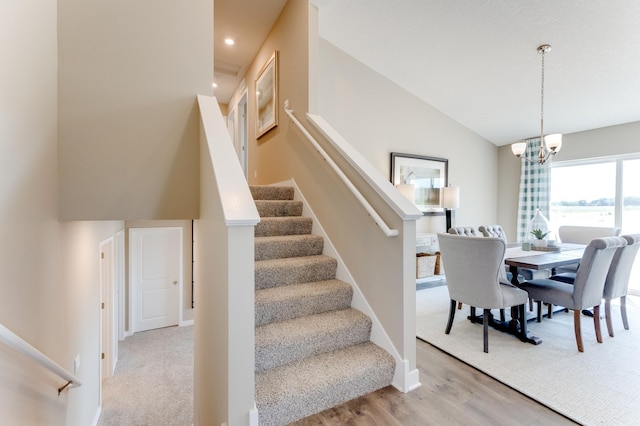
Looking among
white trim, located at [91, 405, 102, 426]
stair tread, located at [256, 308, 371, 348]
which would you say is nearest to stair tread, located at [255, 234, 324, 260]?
stair tread, located at [256, 308, 371, 348]

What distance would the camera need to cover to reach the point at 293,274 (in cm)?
245

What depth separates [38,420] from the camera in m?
1.67

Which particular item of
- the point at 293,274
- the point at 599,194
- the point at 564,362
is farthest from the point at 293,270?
the point at 599,194

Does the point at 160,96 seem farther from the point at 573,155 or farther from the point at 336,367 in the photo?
the point at 573,155

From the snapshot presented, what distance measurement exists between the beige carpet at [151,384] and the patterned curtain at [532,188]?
597 cm

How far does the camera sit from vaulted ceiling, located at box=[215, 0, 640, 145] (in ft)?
9.77

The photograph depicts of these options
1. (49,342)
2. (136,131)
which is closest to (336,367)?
(49,342)

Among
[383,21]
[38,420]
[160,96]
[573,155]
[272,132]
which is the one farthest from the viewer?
[573,155]

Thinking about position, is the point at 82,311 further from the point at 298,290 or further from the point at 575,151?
the point at 575,151

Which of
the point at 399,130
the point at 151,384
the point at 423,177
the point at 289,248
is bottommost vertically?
the point at 151,384

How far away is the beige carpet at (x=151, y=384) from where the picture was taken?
10.6ft

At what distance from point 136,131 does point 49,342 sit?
5.07ft

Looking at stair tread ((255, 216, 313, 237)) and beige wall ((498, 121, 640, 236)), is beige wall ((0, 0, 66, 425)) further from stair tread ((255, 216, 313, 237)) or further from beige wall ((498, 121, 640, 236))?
beige wall ((498, 121, 640, 236))

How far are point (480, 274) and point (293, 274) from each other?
1.62m
